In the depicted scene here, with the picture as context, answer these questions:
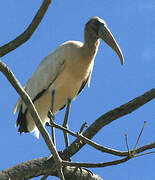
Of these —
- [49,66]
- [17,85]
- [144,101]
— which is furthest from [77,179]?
[49,66]

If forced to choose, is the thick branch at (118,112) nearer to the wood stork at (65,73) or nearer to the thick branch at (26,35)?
the thick branch at (26,35)

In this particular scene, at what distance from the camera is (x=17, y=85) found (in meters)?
4.13

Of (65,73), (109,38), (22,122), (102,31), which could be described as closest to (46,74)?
(65,73)

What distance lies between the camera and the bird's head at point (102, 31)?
7.21 meters

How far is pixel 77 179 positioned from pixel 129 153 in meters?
2.51

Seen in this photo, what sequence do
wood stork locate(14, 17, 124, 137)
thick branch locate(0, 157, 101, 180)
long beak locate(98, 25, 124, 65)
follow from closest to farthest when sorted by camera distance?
thick branch locate(0, 157, 101, 180)
long beak locate(98, 25, 124, 65)
wood stork locate(14, 17, 124, 137)

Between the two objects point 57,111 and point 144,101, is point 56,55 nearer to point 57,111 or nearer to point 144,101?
point 57,111

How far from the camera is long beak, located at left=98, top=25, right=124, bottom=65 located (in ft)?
23.1

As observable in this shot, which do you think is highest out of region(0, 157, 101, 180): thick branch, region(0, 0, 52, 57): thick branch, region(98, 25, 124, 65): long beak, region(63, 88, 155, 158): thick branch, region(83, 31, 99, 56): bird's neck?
region(83, 31, 99, 56): bird's neck

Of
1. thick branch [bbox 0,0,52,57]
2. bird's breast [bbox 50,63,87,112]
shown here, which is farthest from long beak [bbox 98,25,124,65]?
thick branch [bbox 0,0,52,57]

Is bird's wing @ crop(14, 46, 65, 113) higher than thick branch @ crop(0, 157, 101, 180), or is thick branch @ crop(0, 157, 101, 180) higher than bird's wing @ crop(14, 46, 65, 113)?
bird's wing @ crop(14, 46, 65, 113)

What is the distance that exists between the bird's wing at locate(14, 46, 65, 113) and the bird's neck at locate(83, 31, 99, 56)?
0.42 metres

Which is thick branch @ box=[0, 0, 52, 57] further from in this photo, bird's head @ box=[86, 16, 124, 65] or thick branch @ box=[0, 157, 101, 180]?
bird's head @ box=[86, 16, 124, 65]

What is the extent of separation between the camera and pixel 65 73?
7934mm
